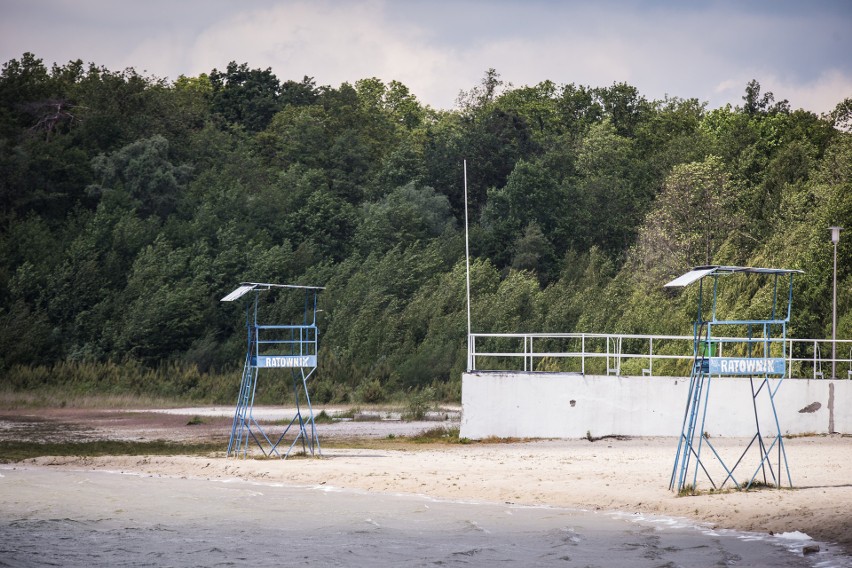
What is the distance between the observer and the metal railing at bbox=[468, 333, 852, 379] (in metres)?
32.4

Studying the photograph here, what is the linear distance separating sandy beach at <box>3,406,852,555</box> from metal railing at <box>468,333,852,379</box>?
9.02 ft

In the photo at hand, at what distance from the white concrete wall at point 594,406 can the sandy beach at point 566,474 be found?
1.94ft

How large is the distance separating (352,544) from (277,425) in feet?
65.9

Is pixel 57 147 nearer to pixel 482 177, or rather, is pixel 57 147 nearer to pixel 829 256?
pixel 482 177

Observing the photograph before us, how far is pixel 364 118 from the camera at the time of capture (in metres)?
90.4

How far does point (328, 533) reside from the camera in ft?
66.0

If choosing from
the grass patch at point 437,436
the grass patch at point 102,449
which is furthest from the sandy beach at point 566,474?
the grass patch at point 102,449

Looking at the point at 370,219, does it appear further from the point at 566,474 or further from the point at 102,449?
the point at 566,474

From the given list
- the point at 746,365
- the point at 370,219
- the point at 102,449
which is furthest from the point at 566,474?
the point at 370,219

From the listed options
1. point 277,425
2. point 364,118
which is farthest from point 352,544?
point 364,118

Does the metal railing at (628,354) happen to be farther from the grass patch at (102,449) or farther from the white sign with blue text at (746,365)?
the white sign with blue text at (746,365)

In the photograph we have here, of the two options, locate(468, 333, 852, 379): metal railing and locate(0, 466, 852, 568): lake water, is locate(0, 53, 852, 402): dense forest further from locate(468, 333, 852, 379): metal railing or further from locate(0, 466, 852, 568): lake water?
locate(0, 466, 852, 568): lake water

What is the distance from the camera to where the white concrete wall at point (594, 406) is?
104 ft

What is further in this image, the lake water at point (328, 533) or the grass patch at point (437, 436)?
the grass patch at point (437, 436)
